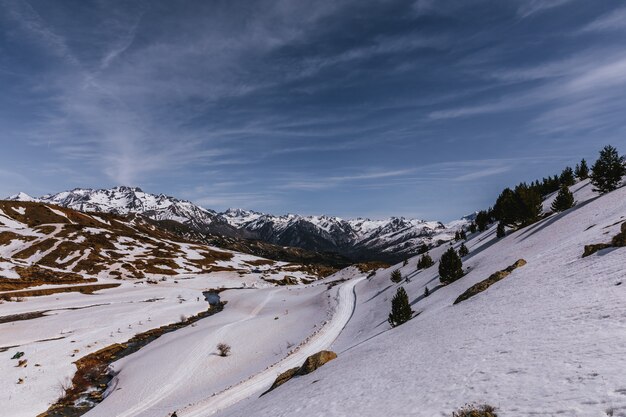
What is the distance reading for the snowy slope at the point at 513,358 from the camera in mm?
8109

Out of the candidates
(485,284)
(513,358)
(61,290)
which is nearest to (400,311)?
(485,284)

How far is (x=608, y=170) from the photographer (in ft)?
132

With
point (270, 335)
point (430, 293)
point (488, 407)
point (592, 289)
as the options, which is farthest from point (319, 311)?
point (488, 407)

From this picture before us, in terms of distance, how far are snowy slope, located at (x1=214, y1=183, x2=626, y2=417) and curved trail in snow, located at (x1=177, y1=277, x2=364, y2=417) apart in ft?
21.7

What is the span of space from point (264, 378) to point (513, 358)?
66.2 feet

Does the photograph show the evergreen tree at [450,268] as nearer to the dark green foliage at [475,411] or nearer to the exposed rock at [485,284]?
the exposed rock at [485,284]

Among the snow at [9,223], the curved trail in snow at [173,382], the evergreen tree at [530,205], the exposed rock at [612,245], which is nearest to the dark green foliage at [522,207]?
the evergreen tree at [530,205]

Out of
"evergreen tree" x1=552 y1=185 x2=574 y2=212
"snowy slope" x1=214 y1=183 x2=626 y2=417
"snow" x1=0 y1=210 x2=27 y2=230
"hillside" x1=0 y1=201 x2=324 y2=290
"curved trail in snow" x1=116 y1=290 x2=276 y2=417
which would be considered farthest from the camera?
"snow" x1=0 y1=210 x2=27 y2=230

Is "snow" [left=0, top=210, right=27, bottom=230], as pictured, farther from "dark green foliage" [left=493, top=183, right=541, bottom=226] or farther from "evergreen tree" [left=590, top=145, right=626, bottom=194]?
"evergreen tree" [left=590, top=145, right=626, bottom=194]

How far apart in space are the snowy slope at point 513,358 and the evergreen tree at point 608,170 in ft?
66.5

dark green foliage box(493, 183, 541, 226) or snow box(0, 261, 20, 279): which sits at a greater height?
snow box(0, 261, 20, 279)

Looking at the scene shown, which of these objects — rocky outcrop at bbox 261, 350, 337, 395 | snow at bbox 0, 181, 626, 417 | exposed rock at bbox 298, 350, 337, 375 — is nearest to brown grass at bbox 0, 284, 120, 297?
snow at bbox 0, 181, 626, 417

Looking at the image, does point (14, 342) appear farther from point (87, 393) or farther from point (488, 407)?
point (488, 407)

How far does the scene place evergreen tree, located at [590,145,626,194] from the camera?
39.9 meters
